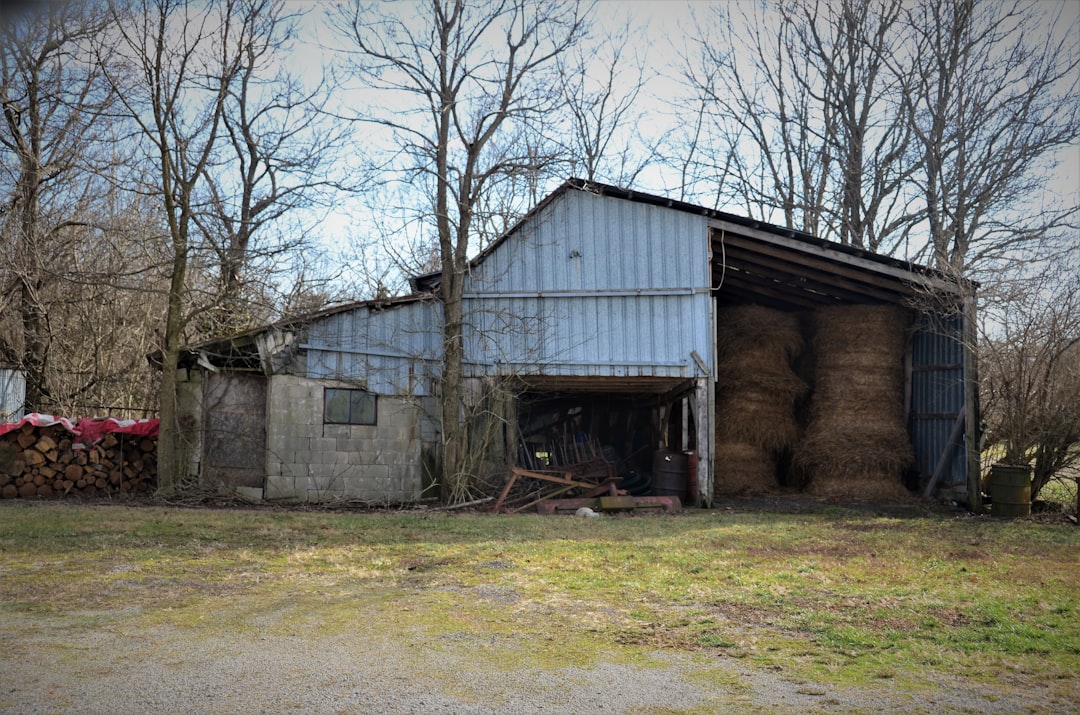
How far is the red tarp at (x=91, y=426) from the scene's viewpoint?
14023 mm

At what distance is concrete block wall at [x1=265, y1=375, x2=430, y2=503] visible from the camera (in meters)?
13.9

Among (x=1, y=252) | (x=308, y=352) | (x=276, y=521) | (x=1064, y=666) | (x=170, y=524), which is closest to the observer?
(x=1064, y=666)

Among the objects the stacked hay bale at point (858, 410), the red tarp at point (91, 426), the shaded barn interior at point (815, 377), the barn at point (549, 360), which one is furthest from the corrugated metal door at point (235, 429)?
the stacked hay bale at point (858, 410)

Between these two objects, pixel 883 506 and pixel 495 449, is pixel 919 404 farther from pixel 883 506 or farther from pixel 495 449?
pixel 495 449

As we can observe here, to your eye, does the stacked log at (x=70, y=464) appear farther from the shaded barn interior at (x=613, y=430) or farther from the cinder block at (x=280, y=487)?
the shaded barn interior at (x=613, y=430)

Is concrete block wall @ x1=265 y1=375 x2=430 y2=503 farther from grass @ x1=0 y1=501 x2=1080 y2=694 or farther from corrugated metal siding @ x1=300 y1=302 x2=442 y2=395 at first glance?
grass @ x1=0 y1=501 x2=1080 y2=694

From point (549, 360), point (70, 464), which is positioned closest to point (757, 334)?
point (549, 360)

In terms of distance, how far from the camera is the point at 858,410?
53.3ft

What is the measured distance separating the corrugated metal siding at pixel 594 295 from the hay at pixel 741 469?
3452mm

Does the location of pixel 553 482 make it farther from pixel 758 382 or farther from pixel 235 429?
pixel 235 429

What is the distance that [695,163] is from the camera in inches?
1154

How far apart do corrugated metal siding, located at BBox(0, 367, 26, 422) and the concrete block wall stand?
22.4ft

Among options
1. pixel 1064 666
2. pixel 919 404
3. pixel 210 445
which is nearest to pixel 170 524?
pixel 210 445

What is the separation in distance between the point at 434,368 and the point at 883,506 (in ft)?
25.9
